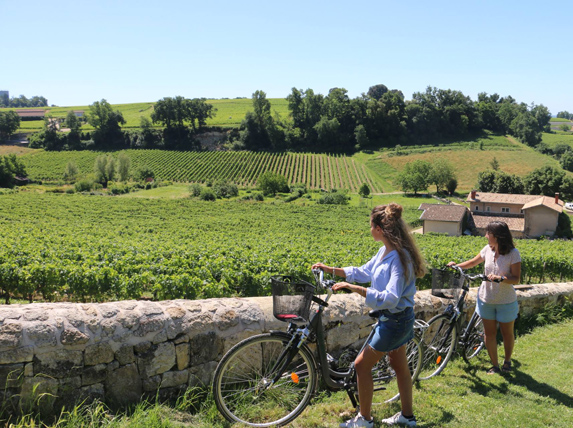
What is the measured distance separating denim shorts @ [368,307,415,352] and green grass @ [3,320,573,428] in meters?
0.77

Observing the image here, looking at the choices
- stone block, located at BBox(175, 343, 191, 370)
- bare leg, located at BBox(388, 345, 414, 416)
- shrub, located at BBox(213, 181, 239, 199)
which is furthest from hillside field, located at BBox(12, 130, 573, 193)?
stone block, located at BBox(175, 343, 191, 370)

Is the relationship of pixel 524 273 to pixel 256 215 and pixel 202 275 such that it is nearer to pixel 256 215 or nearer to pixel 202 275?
pixel 202 275

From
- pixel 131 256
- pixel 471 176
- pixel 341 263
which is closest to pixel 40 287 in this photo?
pixel 131 256

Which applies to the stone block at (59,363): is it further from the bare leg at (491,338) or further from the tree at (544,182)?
the tree at (544,182)

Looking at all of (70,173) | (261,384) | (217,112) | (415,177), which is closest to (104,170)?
(70,173)

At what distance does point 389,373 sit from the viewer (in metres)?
4.17

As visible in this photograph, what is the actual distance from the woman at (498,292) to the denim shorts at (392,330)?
5.88ft

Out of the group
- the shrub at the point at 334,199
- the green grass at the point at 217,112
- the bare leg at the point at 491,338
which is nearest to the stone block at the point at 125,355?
the bare leg at the point at 491,338

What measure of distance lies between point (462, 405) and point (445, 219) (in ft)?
139

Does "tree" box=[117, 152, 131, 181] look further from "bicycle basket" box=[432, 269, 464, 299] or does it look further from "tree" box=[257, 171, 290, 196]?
"bicycle basket" box=[432, 269, 464, 299]

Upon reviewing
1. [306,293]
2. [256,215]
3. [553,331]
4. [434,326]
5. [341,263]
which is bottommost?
[256,215]

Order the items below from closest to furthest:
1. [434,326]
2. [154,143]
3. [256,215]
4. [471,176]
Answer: [434,326] → [256,215] → [471,176] → [154,143]

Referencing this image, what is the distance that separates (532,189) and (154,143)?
7846 centimetres

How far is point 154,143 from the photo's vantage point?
101 m
